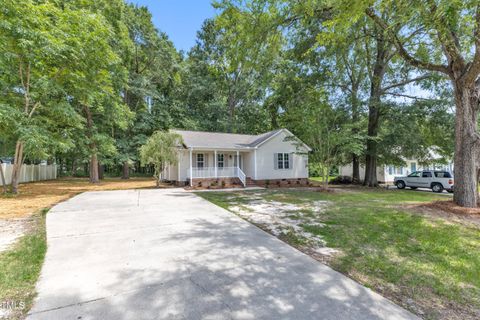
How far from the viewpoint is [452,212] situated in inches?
273

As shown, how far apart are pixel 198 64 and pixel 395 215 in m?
27.6

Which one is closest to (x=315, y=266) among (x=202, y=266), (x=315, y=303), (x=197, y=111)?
(x=315, y=303)

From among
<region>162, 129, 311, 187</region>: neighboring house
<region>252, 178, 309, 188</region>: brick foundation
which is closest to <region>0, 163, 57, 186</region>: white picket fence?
<region>162, 129, 311, 187</region>: neighboring house

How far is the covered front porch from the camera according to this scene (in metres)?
16.4

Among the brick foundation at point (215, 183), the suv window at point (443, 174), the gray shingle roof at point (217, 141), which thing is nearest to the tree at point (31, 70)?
the gray shingle roof at point (217, 141)

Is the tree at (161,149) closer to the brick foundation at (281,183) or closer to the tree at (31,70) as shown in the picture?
the tree at (31,70)

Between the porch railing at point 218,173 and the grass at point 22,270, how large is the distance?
→ 11183mm

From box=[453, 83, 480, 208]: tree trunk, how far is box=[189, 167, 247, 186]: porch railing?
11489 mm

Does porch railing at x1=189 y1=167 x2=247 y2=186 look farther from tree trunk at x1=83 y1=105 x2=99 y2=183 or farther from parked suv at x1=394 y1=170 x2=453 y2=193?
parked suv at x1=394 y1=170 x2=453 y2=193

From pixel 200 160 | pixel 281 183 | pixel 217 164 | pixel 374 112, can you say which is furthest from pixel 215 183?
pixel 374 112

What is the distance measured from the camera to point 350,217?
6.99 metres

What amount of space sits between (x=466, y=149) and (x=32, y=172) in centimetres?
2797

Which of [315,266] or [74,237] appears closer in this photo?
[315,266]

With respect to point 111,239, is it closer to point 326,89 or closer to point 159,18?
point 326,89
